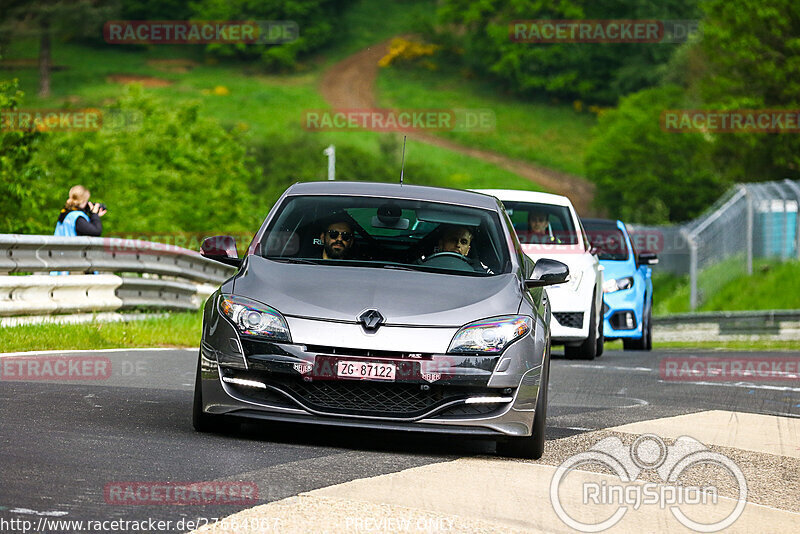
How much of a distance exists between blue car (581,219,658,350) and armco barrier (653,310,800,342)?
6.53 m

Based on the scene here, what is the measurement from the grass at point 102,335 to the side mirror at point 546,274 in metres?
5.67

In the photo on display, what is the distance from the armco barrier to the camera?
25.8 metres

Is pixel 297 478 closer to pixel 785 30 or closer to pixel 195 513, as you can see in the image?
pixel 195 513

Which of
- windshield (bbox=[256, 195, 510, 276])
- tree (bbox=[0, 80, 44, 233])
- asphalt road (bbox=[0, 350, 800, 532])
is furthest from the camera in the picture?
tree (bbox=[0, 80, 44, 233])

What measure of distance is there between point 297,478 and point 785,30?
5376 cm

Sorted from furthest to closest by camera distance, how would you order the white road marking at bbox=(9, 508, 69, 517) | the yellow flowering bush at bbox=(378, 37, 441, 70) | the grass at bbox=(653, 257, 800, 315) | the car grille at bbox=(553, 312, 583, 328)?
1. the yellow flowering bush at bbox=(378, 37, 441, 70)
2. the grass at bbox=(653, 257, 800, 315)
3. the car grille at bbox=(553, 312, 583, 328)
4. the white road marking at bbox=(9, 508, 69, 517)

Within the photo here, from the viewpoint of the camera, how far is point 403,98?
137250mm

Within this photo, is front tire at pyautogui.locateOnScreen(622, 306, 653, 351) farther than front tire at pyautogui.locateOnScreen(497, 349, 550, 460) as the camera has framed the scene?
Yes

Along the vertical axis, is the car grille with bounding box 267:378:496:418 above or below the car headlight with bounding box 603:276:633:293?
below

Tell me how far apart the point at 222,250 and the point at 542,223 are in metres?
8.07

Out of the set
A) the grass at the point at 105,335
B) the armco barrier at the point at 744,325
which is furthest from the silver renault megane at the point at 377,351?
the armco barrier at the point at 744,325

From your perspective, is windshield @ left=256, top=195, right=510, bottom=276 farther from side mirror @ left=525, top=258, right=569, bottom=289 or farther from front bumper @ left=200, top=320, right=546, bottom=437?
front bumper @ left=200, top=320, right=546, bottom=437

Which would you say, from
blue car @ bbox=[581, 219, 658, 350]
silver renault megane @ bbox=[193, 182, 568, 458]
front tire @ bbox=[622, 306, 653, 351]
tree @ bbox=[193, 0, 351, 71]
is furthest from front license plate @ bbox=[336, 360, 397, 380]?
tree @ bbox=[193, 0, 351, 71]

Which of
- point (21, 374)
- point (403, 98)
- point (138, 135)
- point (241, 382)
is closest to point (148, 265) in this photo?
point (21, 374)
